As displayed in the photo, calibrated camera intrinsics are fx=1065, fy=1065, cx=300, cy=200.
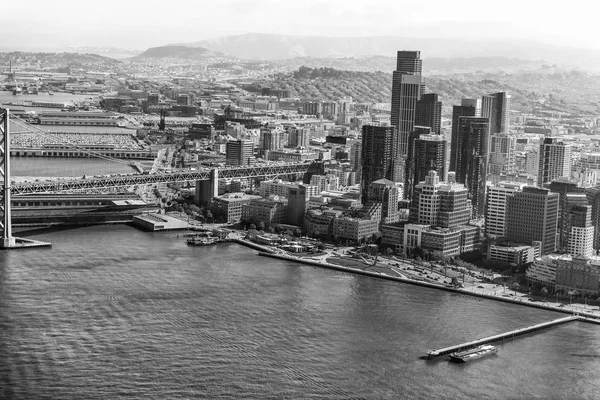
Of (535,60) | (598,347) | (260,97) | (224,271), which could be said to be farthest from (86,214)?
(535,60)

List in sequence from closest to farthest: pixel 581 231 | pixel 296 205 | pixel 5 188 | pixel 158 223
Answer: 1. pixel 5 188
2. pixel 581 231
3. pixel 158 223
4. pixel 296 205

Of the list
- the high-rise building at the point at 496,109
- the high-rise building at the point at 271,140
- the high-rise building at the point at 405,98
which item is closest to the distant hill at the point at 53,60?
the high-rise building at the point at 271,140

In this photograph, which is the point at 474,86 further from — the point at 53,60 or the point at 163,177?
the point at 53,60

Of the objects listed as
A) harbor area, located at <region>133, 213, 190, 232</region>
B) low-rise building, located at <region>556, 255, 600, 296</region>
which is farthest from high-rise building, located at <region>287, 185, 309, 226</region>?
low-rise building, located at <region>556, 255, 600, 296</region>

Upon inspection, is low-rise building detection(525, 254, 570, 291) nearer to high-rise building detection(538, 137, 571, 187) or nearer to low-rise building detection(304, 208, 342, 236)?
low-rise building detection(304, 208, 342, 236)

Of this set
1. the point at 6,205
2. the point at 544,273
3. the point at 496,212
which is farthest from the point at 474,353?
the point at 6,205

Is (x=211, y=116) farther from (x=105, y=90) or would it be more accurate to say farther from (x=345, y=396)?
(x=345, y=396)

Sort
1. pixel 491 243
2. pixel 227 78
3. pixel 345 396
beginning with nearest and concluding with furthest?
pixel 345 396
pixel 491 243
pixel 227 78
